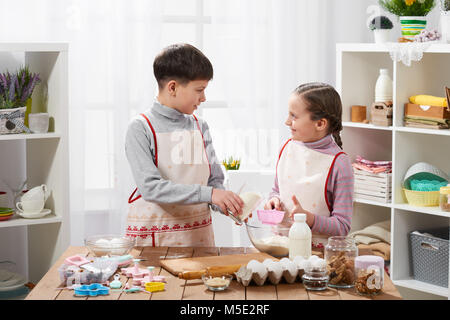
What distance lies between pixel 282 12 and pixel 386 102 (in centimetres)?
84

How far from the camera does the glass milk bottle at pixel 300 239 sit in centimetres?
179

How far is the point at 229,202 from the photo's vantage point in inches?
79.4

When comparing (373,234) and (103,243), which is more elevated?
(103,243)

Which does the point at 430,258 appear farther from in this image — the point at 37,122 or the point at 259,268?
the point at 37,122

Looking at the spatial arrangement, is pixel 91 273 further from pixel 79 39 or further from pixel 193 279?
pixel 79 39

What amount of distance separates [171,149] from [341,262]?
2.64ft

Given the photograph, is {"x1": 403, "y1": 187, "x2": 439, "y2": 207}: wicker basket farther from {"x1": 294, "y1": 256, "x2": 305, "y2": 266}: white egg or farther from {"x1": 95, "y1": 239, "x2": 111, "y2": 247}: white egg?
{"x1": 95, "y1": 239, "x2": 111, "y2": 247}: white egg

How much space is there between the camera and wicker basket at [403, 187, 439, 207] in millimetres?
3172

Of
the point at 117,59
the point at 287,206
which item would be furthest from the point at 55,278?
the point at 117,59

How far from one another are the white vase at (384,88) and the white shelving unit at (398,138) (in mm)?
46

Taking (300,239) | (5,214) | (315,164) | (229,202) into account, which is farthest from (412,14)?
(5,214)

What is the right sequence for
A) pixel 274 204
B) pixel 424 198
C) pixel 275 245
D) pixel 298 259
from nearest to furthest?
pixel 298 259
pixel 275 245
pixel 274 204
pixel 424 198

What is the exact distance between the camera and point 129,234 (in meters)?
2.30

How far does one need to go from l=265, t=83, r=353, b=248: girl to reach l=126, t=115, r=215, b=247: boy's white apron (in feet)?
0.94
